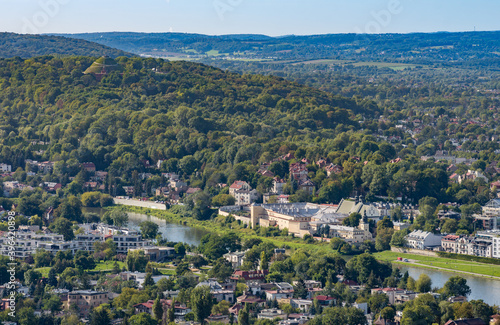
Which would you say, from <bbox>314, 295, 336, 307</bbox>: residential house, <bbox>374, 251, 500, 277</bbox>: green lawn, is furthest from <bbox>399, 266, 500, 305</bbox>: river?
<bbox>314, 295, 336, 307</bbox>: residential house

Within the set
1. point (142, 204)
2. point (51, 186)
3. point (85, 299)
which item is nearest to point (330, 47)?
point (51, 186)

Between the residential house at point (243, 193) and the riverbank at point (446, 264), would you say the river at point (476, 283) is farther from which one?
the residential house at point (243, 193)

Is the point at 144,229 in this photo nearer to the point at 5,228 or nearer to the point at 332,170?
the point at 5,228

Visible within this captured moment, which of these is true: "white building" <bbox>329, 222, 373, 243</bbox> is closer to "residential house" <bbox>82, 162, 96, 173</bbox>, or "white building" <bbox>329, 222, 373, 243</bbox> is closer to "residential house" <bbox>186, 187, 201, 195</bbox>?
"residential house" <bbox>186, 187, 201, 195</bbox>

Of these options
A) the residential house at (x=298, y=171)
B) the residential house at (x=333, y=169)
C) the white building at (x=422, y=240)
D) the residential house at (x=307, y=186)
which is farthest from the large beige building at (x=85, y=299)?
the residential house at (x=333, y=169)

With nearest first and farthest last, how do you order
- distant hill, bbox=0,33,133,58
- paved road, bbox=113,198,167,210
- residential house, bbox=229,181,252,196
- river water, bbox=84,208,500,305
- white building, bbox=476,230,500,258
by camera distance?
river water, bbox=84,208,500,305 < white building, bbox=476,230,500,258 < residential house, bbox=229,181,252,196 < paved road, bbox=113,198,167,210 < distant hill, bbox=0,33,133,58

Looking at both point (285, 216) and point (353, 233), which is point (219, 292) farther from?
point (285, 216)
